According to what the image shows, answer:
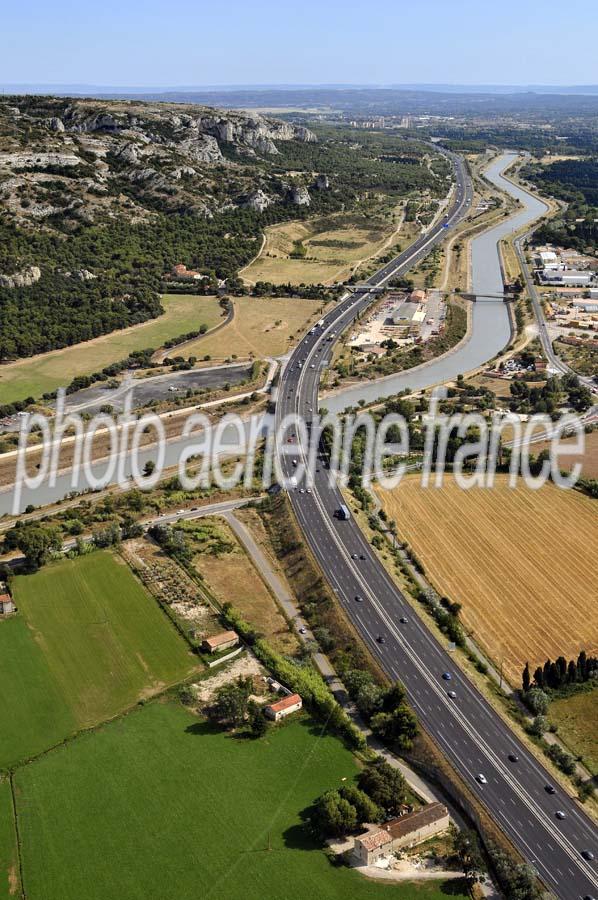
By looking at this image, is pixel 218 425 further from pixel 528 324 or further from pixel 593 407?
pixel 528 324

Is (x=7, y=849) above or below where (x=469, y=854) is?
below

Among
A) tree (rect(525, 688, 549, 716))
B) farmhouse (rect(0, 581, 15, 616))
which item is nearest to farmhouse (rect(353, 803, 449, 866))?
tree (rect(525, 688, 549, 716))

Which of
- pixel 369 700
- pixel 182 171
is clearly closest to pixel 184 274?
pixel 182 171

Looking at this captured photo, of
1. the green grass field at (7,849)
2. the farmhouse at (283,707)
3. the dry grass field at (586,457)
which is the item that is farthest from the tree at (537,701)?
the dry grass field at (586,457)

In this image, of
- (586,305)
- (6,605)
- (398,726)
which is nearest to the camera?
(398,726)

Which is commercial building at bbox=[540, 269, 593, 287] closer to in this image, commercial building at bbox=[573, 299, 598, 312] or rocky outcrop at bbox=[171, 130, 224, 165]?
commercial building at bbox=[573, 299, 598, 312]

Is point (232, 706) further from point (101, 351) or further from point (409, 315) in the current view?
point (409, 315)

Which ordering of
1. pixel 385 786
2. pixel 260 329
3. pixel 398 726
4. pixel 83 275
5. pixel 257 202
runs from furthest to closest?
pixel 257 202 < pixel 83 275 < pixel 260 329 < pixel 398 726 < pixel 385 786
